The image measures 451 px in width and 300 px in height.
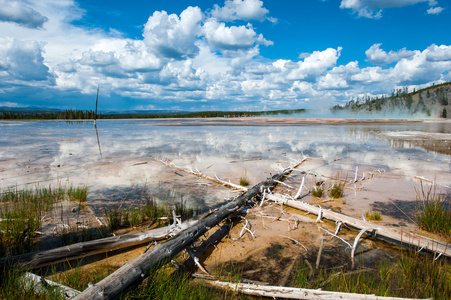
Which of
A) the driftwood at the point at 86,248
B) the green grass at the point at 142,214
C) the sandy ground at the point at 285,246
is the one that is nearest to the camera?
the driftwood at the point at 86,248

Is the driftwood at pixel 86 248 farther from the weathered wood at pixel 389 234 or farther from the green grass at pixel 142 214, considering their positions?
the weathered wood at pixel 389 234

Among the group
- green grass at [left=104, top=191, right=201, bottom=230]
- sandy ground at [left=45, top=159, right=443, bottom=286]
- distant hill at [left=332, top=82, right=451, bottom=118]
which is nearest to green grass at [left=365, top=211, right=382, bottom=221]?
sandy ground at [left=45, top=159, right=443, bottom=286]

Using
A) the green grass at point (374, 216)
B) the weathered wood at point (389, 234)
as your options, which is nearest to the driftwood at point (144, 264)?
the weathered wood at point (389, 234)

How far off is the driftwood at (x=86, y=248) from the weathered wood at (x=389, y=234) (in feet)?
9.79

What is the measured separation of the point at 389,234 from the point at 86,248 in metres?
5.18

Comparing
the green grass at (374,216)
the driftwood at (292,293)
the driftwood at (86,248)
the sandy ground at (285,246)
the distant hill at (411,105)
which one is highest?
the distant hill at (411,105)

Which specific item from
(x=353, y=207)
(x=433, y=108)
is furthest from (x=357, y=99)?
(x=353, y=207)

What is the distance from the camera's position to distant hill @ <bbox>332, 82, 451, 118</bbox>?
92.8 meters

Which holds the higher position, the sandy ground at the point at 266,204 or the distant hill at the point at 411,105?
the distant hill at the point at 411,105

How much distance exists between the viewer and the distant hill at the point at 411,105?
92.8m

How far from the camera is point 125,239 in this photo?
13.8 feet

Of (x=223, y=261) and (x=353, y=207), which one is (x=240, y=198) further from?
(x=353, y=207)

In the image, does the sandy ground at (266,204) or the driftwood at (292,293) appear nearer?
the driftwood at (292,293)

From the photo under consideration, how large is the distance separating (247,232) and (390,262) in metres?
2.49
